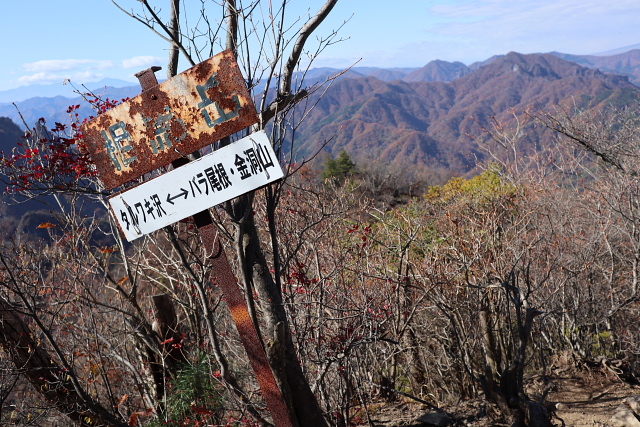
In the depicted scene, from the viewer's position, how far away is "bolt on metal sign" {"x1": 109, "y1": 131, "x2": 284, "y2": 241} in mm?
2178

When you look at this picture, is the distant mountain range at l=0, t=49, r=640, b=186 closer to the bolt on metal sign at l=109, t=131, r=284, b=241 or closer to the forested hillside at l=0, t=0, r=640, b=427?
the forested hillside at l=0, t=0, r=640, b=427

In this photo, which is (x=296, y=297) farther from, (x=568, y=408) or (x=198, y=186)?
(x=568, y=408)

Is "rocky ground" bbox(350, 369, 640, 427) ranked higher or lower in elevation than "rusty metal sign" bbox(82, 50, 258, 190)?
lower

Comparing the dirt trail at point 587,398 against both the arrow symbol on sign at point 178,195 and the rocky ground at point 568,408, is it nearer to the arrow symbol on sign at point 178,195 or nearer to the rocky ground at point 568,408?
the rocky ground at point 568,408

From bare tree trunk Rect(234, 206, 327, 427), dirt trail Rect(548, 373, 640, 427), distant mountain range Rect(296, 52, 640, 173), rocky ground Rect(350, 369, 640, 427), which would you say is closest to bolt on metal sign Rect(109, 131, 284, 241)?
bare tree trunk Rect(234, 206, 327, 427)

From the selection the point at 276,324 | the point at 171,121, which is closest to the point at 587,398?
the point at 276,324

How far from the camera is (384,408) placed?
550 centimetres

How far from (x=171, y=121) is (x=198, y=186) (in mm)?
377

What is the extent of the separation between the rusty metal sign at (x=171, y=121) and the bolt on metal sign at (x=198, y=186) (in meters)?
0.13

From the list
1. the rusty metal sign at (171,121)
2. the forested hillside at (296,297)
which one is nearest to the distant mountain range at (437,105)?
the forested hillside at (296,297)

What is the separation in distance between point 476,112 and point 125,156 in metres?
123

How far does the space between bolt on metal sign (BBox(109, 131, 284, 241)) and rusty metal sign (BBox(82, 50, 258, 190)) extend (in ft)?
0.42

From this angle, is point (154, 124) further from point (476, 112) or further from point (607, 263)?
point (476, 112)

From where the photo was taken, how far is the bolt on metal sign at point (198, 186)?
2.18 m
